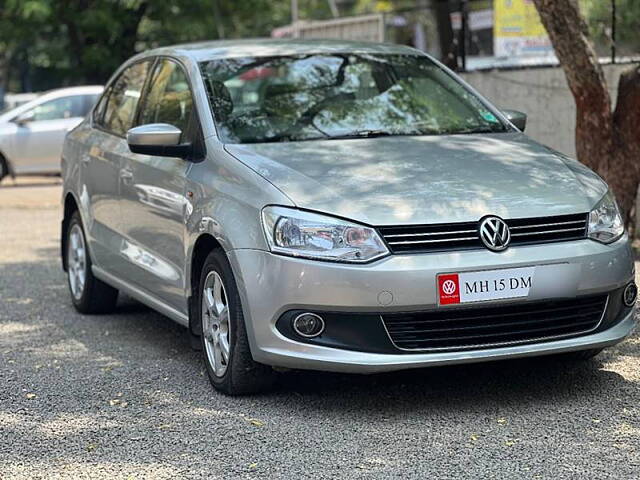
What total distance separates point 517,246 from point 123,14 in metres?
21.3

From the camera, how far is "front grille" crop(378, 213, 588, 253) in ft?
17.8

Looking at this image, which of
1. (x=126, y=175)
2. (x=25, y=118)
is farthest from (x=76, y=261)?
(x=25, y=118)

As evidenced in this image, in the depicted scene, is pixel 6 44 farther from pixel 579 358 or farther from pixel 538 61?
pixel 579 358

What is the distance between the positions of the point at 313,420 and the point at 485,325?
86 centimetres

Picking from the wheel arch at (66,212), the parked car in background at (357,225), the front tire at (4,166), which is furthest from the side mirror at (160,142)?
the front tire at (4,166)

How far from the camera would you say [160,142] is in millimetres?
6480

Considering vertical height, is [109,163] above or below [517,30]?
above

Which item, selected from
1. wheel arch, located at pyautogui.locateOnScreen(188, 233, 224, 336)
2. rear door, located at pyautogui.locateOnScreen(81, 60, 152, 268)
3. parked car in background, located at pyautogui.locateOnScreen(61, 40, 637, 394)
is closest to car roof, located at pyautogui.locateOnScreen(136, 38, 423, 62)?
parked car in background, located at pyautogui.locateOnScreen(61, 40, 637, 394)

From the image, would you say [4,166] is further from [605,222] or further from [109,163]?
[605,222]

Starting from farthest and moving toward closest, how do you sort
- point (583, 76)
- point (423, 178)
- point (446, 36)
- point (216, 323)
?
→ point (446, 36), point (583, 76), point (216, 323), point (423, 178)

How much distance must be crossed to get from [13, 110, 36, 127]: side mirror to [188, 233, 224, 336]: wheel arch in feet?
49.7

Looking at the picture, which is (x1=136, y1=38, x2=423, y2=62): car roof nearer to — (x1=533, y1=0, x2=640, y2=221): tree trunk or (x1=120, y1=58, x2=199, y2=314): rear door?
(x1=120, y1=58, x2=199, y2=314): rear door

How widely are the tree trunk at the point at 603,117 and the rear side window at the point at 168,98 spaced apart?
3.08 meters

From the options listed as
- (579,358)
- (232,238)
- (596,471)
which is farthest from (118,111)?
(596,471)
